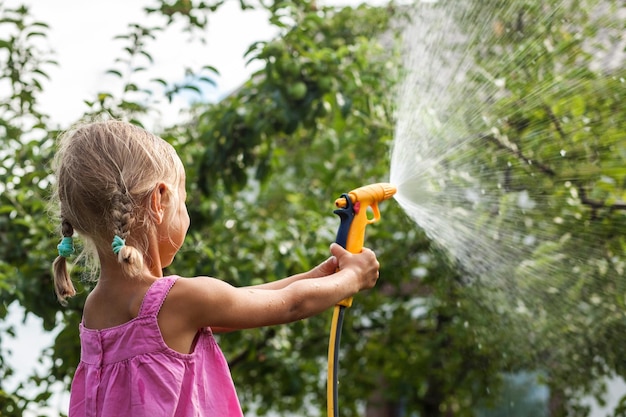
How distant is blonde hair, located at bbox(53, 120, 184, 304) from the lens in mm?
1638

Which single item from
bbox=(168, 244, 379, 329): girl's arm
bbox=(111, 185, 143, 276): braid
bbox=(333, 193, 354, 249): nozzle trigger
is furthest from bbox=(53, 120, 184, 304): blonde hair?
bbox=(333, 193, 354, 249): nozzle trigger

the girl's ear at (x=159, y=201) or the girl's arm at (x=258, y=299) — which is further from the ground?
the girl's ear at (x=159, y=201)

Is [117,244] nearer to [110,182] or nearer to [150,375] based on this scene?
[110,182]

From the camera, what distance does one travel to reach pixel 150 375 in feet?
5.29

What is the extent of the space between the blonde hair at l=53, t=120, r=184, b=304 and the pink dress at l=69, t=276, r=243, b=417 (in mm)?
112

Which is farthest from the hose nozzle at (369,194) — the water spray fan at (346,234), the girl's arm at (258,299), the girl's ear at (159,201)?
the girl's ear at (159,201)

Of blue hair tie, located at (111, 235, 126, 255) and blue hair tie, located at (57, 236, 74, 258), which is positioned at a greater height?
blue hair tie, located at (57, 236, 74, 258)

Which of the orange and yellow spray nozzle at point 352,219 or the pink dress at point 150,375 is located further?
the orange and yellow spray nozzle at point 352,219

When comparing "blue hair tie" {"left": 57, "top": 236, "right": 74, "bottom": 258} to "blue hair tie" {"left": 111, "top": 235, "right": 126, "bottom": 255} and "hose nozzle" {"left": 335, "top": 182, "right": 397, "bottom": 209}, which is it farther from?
"hose nozzle" {"left": 335, "top": 182, "right": 397, "bottom": 209}

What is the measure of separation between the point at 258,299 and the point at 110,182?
1.12ft

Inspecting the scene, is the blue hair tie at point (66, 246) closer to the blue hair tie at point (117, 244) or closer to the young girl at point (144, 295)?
the young girl at point (144, 295)

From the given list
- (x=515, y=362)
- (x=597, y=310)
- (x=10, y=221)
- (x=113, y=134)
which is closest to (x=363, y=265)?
(x=113, y=134)

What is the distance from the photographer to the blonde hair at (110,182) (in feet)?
5.37

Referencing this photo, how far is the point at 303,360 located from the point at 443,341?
24.6 inches
